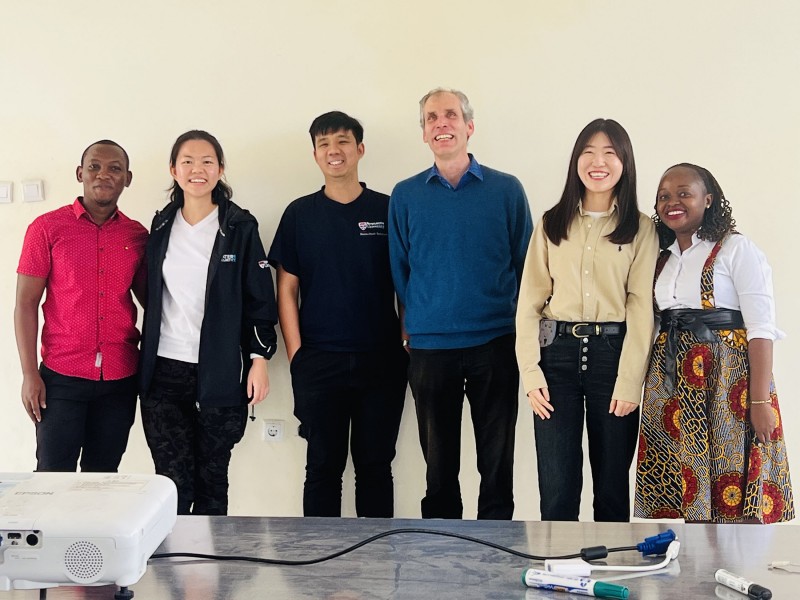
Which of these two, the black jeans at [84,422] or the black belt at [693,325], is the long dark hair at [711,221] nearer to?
the black belt at [693,325]

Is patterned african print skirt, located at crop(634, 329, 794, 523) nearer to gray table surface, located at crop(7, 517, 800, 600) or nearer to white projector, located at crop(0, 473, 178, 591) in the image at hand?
gray table surface, located at crop(7, 517, 800, 600)

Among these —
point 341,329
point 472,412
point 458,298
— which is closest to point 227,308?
point 341,329

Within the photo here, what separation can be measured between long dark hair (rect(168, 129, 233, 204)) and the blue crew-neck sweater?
0.69 metres

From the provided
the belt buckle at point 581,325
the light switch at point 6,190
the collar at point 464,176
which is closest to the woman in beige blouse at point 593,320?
the belt buckle at point 581,325

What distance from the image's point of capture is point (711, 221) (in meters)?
2.39

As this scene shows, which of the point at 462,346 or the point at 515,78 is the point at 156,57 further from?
the point at 462,346

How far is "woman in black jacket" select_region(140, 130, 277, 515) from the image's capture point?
2781 millimetres

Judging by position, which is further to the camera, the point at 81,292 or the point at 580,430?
the point at 81,292

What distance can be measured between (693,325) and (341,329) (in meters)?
1.26

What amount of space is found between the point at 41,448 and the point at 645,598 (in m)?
2.30

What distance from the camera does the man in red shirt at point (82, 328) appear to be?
2.73 metres

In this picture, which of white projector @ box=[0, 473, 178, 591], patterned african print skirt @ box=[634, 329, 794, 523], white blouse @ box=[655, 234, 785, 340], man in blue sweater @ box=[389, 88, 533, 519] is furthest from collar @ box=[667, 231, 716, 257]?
white projector @ box=[0, 473, 178, 591]

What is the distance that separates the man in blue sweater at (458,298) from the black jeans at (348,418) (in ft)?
0.67

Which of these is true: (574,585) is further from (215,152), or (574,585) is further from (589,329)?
(215,152)
